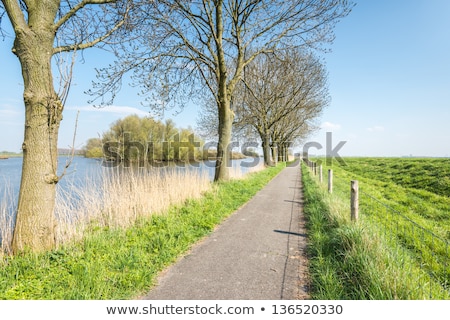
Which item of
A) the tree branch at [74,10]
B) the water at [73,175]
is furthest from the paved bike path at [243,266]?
the tree branch at [74,10]

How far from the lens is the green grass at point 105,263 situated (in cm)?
296

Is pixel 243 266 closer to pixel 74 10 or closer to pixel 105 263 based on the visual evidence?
pixel 105 263

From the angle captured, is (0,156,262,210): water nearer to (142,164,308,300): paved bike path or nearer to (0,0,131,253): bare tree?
(0,0,131,253): bare tree

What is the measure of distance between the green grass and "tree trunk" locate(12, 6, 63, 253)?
42 centimetres

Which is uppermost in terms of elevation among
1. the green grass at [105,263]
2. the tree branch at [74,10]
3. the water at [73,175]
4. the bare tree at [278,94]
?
the bare tree at [278,94]

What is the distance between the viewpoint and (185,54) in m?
11.5

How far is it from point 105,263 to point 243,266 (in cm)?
215

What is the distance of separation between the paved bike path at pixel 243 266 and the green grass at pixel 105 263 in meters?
0.27

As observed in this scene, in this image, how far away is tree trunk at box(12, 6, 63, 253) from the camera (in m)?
3.97

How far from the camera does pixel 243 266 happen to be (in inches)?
152

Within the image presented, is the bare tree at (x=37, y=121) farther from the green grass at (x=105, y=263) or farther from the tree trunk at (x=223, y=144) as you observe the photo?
the tree trunk at (x=223, y=144)

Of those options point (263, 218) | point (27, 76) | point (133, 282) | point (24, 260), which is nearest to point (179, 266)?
point (133, 282)

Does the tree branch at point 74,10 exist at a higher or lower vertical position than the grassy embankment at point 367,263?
higher
